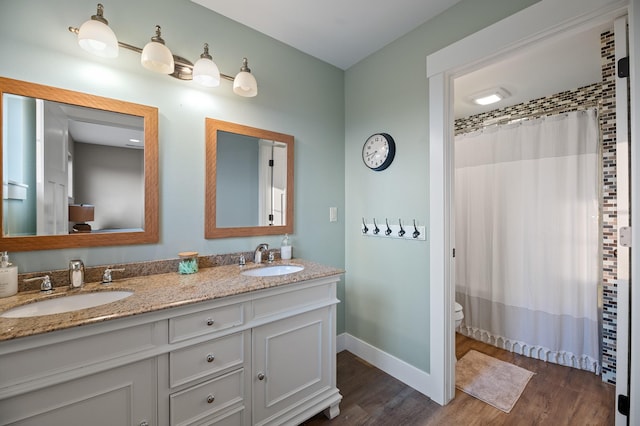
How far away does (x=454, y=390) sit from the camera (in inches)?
70.7

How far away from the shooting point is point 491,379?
6.49ft

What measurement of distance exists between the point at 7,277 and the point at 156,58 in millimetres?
1181

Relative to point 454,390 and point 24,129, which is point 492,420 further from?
point 24,129

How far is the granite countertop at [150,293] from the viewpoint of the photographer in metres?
0.86

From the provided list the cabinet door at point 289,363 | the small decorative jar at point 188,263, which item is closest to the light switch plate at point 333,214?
the cabinet door at point 289,363

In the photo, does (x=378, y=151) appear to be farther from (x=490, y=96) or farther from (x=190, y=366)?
(x=190, y=366)

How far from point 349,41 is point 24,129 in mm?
1997

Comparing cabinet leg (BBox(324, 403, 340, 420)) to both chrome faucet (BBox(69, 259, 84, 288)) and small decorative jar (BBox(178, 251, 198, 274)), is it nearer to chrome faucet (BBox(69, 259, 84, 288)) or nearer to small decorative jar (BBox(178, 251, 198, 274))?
small decorative jar (BBox(178, 251, 198, 274))

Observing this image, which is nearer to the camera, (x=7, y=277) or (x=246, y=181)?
(x=7, y=277)

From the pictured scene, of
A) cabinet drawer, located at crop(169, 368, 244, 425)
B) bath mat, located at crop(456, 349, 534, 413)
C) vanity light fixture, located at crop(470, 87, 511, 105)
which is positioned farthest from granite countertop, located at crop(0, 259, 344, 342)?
vanity light fixture, located at crop(470, 87, 511, 105)

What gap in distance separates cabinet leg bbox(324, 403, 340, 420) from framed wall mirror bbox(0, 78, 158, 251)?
1438 millimetres

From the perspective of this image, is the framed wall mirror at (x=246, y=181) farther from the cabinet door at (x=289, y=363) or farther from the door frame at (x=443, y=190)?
the door frame at (x=443, y=190)

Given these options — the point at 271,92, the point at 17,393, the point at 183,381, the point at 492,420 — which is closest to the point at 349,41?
the point at 271,92

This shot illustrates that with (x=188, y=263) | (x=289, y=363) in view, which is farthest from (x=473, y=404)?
(x=188, y=263)
